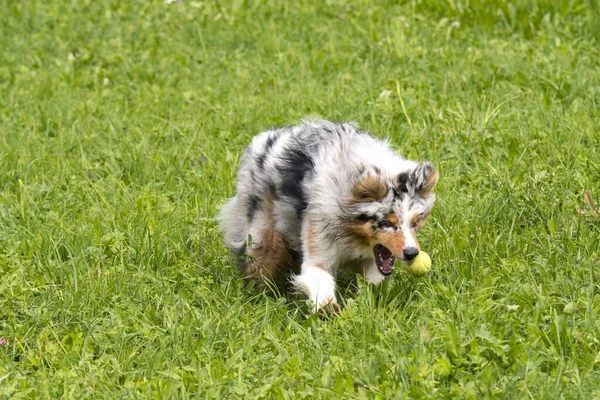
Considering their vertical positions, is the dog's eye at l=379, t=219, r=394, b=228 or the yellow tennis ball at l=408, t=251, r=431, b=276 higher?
the dog's eye at l=379, t=219, r=394, b=228

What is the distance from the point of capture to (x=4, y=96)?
8.66 m

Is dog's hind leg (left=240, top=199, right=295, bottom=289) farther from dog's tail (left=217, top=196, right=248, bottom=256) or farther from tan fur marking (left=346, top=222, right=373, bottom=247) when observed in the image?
tan fur marking (left=346, top=222, right=373, bottom=247)

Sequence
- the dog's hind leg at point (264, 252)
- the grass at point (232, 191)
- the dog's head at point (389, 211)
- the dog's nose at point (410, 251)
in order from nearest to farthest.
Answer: the grass at point (232, 191)
the dog's nose at point (410, 251)
the dog's head at point (389, 211)
the dog's hind leg at point (264, 252)

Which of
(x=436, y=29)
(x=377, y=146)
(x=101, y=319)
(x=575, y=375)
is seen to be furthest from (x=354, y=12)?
(x=575, y=375)

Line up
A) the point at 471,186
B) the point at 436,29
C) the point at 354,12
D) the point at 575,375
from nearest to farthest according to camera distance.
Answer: the point at 575,375 → the point at 471,186 → the point at 436,29 → the point at 354,12

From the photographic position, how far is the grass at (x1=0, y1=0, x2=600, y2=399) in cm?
440

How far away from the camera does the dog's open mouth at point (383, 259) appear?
490 centimetres

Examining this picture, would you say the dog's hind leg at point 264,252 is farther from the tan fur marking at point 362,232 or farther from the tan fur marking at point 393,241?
the tan fur marking at point 393,241

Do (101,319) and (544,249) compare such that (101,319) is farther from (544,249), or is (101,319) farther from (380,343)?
(544,249)

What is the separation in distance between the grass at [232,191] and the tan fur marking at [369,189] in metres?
0.47

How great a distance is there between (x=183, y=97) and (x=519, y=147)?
10.1 feet

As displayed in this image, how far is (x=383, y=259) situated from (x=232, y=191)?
1790 mm

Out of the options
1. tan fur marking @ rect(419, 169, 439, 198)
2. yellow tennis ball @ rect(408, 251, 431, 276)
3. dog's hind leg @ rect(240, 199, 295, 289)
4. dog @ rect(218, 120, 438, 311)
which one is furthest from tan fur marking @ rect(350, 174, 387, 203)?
dog's hind leg @ rect(240, 199, 295, 289)

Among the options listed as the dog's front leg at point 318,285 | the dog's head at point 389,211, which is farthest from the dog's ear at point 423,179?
the dog's front leg at point 318,285
